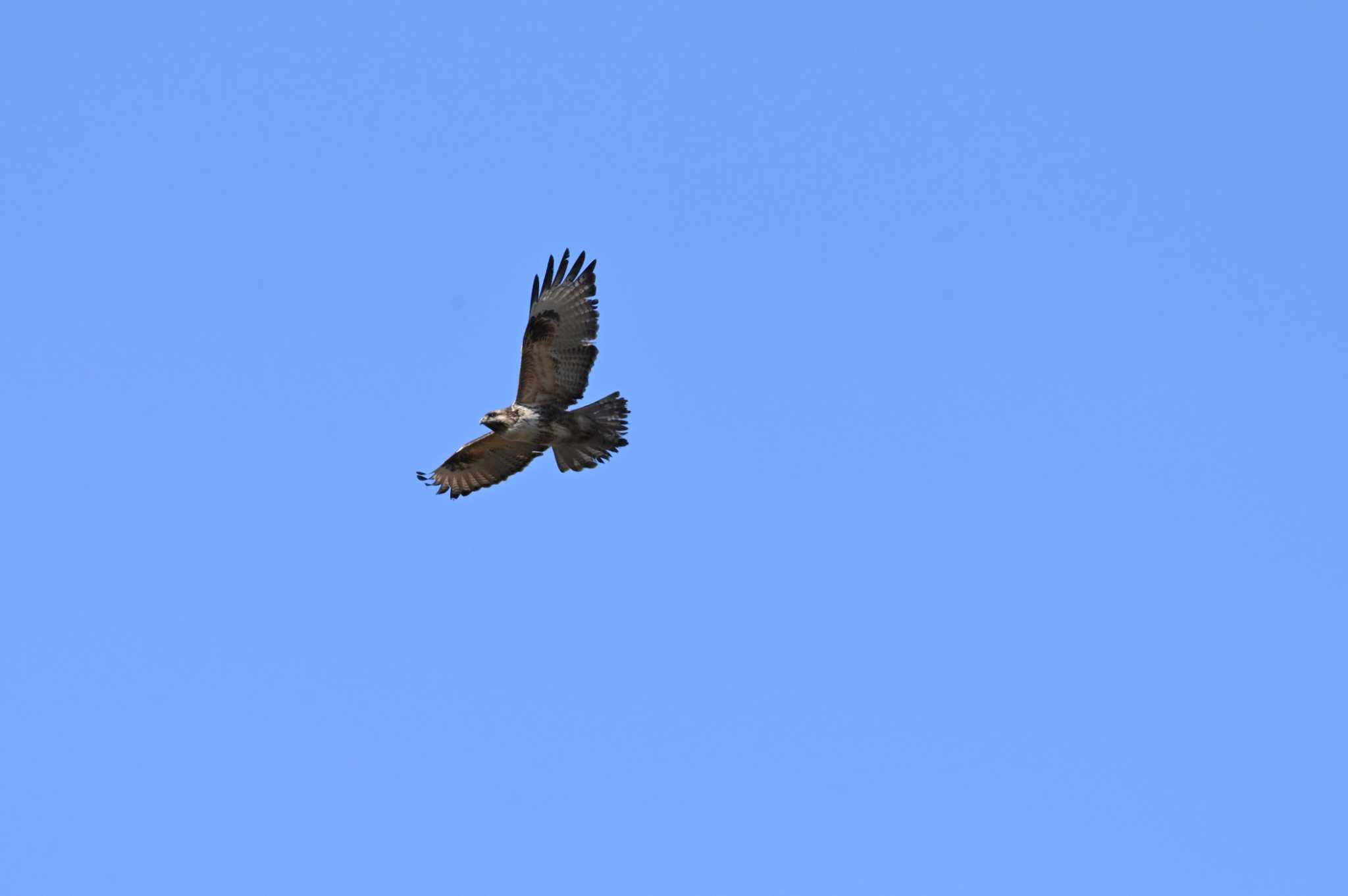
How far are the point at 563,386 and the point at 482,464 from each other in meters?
1.66

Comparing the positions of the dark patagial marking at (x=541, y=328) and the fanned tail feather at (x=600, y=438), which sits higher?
the dark patagial marking at (x=541, y=328)

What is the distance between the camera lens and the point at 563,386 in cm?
2850

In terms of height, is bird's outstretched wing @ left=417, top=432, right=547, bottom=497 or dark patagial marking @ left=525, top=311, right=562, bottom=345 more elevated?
dark patagial marking @ left=525, top=311, right=562, bottom=345

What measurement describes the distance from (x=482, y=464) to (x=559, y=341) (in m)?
2.00

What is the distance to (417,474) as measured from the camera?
98.0 ft

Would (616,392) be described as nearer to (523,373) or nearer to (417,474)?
(523,373)

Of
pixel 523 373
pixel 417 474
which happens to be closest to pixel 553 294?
pixel 523 373

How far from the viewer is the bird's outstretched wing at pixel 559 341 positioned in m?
28.4

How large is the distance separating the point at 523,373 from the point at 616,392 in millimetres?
1103

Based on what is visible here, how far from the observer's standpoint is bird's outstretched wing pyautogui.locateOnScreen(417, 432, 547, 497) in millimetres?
28953

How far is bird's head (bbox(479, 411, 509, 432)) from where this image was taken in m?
28.4

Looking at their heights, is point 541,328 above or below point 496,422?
above

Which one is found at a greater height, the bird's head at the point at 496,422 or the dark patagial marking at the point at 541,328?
the dark patagial marking at the point at 541,328

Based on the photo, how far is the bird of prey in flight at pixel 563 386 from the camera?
1114 inches
